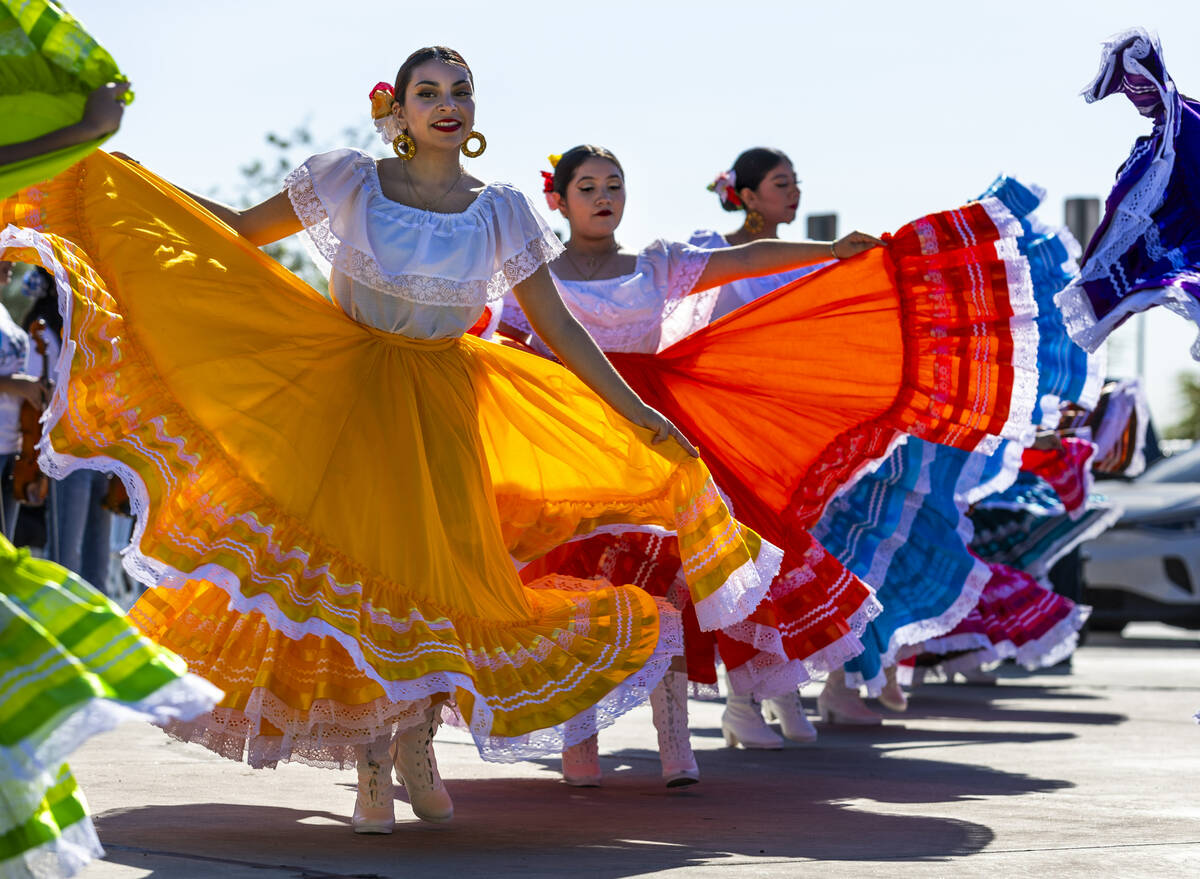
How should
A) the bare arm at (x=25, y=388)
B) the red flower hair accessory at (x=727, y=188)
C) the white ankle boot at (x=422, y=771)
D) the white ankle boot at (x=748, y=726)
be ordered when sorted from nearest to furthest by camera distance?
the white ankle boot at (x=422, y=771)
the white ankle boot at (x=748, y=726)
the red flower hair accessory at (x=727, y=188)
the bare arm at (x=25, y=388)

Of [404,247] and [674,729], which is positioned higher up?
[404,247]

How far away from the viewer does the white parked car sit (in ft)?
38.6

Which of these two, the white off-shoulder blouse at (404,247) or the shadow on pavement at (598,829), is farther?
the white off-shoulder blouse at (404,247)

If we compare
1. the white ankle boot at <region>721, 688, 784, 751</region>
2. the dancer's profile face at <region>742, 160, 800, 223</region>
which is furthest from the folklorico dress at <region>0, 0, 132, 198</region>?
the dancer's profile face at <region>742, 160, 800, 223</region>

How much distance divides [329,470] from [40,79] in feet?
4.49

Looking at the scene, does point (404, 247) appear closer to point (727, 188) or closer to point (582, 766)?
point (582, 766)

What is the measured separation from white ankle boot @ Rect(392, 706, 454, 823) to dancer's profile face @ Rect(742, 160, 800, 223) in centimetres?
290

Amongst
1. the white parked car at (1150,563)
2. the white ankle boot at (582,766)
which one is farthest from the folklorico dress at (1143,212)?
the white parked car at (1150,563)

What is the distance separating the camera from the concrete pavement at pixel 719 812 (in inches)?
149

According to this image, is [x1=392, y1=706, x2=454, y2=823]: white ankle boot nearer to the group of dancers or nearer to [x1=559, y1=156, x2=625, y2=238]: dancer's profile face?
the group of dancers

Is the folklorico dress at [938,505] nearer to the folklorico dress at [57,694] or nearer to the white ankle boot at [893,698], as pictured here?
the white ankle boot at [893,698]

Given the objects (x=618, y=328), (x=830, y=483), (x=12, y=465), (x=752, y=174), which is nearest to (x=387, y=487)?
(x=618, y=328)

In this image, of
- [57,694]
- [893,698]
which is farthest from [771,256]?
[57,694]

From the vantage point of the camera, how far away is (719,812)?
4652mm
